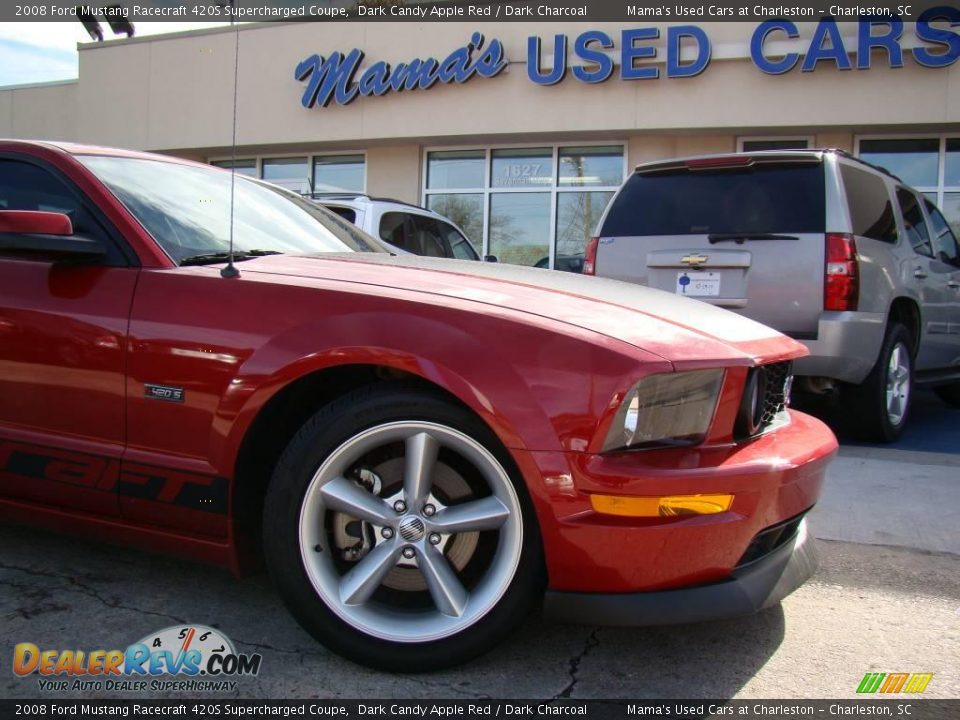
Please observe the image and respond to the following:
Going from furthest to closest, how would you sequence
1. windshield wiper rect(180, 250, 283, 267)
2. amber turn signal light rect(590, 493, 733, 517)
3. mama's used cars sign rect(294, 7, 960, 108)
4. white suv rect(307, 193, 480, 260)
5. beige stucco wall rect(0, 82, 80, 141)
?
beige stucco wall rect(0, 82, 80, 141)
mama's used cars sign rect(294, 7, 960, 108)
white suv rect(307, 193, 480, 260)
windshield wiper rect(180, 250, 283, 267)
amber turn signal light rect(590, 493, 733, 517)

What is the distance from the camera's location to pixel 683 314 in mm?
2463

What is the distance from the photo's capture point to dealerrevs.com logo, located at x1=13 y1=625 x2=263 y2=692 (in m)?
2.09

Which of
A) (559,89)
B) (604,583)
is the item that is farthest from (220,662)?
(559,89)

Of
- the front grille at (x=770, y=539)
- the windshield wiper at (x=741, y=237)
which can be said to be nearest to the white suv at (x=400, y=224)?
the windshield wiper at (x=741, y=237)

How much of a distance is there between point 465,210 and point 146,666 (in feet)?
38.1

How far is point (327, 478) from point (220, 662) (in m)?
0.61

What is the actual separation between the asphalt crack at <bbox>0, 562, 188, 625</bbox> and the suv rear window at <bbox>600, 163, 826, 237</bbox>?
12.3 ft

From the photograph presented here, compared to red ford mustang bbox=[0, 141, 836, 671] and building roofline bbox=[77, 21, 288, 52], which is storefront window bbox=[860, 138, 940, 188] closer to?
building roofline bbox=[77, 21, 288, 52]

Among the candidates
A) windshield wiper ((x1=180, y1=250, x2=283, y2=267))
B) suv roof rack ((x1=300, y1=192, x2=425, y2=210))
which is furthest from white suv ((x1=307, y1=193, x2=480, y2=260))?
windshield wiper ((x1=180, y1=250, x2=283, y2=267))

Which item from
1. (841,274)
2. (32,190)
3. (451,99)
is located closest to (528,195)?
(451,99)

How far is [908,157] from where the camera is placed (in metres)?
11.4

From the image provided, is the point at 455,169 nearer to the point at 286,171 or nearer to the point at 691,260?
the point at 286,171

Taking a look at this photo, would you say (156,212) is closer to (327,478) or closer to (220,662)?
(327,478)

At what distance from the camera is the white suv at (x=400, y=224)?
6863 mm
